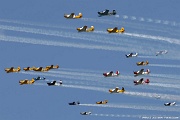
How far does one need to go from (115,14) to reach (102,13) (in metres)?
1.90

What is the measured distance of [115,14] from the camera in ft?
655

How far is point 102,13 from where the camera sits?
7869 inches
